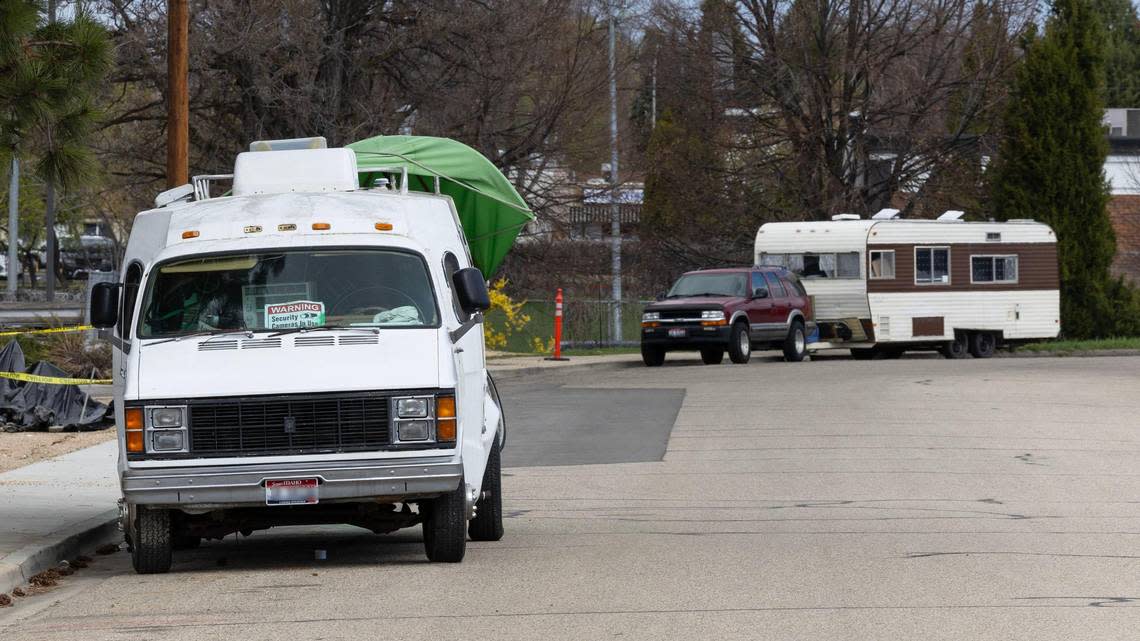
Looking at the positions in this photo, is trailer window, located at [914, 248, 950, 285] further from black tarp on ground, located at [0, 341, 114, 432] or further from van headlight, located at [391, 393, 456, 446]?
van headlight, located at [391, 393, 456, 446]

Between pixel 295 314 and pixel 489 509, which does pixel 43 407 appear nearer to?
pixel 489 509

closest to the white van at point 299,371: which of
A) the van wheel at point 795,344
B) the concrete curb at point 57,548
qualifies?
the concrete curb at point 57,548

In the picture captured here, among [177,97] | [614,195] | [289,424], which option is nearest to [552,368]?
[614,195]

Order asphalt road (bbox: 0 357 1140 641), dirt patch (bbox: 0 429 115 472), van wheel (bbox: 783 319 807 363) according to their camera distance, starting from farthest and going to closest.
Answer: van wheel (bbox: 783 319 807 363) < dirt patch (bbox: 0 429 115 472) < asphalt road (bbox: 0 357 1140 641)

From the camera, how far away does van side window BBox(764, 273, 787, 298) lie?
32.8 m

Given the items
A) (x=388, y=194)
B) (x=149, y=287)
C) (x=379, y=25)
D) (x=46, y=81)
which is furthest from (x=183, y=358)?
(x=379, y=25)

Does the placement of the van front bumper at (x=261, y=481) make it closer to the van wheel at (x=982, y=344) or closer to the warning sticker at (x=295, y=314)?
the warning sticker at (x=295, y=314)

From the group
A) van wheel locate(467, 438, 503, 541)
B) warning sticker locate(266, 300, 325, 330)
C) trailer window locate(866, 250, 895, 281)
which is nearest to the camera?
warning sticker locate(266, 300, 325, 330)

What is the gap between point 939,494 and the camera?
1348cm

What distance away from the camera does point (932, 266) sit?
1371 inches

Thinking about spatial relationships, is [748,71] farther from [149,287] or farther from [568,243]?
[149,287]

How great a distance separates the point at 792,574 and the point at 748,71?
33665 mm

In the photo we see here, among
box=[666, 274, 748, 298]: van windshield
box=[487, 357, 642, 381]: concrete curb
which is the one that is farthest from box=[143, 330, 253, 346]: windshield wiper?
box=[666, 274, 748, 298]: van windshield

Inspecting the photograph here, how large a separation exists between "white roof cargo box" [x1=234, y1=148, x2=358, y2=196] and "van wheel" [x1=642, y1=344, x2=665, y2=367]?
20.5 meters
